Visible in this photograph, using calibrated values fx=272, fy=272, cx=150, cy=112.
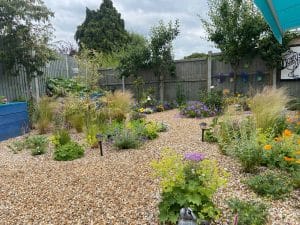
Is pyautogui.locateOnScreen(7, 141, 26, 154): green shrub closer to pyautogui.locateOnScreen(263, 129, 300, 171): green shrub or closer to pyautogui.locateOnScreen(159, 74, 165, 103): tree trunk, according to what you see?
pyautogui.locateOnScreen(263, 129, 300, 171): green shrub

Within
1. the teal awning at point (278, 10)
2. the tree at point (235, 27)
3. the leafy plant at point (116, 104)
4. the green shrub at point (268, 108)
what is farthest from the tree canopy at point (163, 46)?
the teal awning at point (278, 10)

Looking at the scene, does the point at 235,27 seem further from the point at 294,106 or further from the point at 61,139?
the point at 61,139

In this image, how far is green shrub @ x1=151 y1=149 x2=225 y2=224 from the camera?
194 centimetres

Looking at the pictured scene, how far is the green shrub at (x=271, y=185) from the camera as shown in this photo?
2.39 meters

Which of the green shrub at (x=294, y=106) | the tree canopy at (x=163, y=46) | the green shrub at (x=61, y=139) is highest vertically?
the tree canopy at (x=163, y=46)

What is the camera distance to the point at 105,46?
1978 cm

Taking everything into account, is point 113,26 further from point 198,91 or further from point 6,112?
point 6,112

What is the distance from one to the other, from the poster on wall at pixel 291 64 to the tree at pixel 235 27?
0.85 metres

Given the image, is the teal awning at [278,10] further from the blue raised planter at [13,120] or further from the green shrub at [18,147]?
the blue raised planter at [13,120]

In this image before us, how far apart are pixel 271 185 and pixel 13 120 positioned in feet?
18.1

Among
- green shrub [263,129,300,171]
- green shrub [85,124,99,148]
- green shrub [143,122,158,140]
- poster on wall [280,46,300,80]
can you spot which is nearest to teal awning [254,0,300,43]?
green shrub [263,129,300,171]

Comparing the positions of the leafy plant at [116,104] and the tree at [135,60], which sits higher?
the tree at [135,60]

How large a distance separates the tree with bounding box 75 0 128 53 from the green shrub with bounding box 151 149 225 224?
58.9ft

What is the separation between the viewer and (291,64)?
742cm
